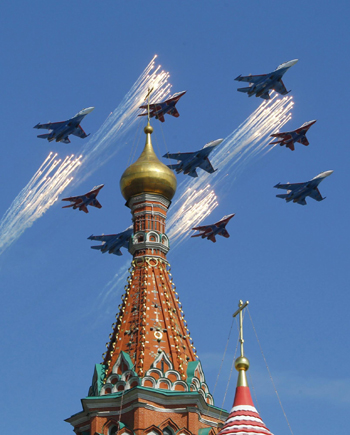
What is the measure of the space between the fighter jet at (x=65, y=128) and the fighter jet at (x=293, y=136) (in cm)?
1053

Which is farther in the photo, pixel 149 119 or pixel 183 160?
pixel 183 160

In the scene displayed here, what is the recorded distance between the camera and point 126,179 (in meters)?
43.4

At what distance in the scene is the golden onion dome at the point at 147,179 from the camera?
1697 inches

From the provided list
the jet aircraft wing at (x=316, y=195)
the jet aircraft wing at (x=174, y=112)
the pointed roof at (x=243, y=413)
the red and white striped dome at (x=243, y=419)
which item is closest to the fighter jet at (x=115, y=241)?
the jet aircraft wing at (x=174, y=112)

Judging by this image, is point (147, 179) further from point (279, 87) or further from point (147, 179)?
point (279, 87)

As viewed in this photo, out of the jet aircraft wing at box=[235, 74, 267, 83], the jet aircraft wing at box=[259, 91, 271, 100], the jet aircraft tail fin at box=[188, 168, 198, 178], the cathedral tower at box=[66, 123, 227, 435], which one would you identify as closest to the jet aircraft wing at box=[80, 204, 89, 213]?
the jet aircraft tail fin at box=[188, 168, 198, 178]

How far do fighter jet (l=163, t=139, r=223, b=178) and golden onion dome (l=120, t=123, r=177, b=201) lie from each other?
8985mm

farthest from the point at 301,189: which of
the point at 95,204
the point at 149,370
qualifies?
the point at 149,370

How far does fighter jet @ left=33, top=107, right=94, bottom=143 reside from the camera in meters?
52.6

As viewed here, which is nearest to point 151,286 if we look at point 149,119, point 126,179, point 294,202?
point 126,179

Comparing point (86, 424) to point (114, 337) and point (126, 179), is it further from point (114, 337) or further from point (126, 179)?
point (126, 179)

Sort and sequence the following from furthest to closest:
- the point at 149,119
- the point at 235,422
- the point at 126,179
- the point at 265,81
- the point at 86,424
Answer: the point at 265,81
the point at 149,119
the point at 126,179
the point at 86,424
the point at 235,422

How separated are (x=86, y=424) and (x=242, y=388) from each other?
871 cm

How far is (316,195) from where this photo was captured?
55625 millimetres
